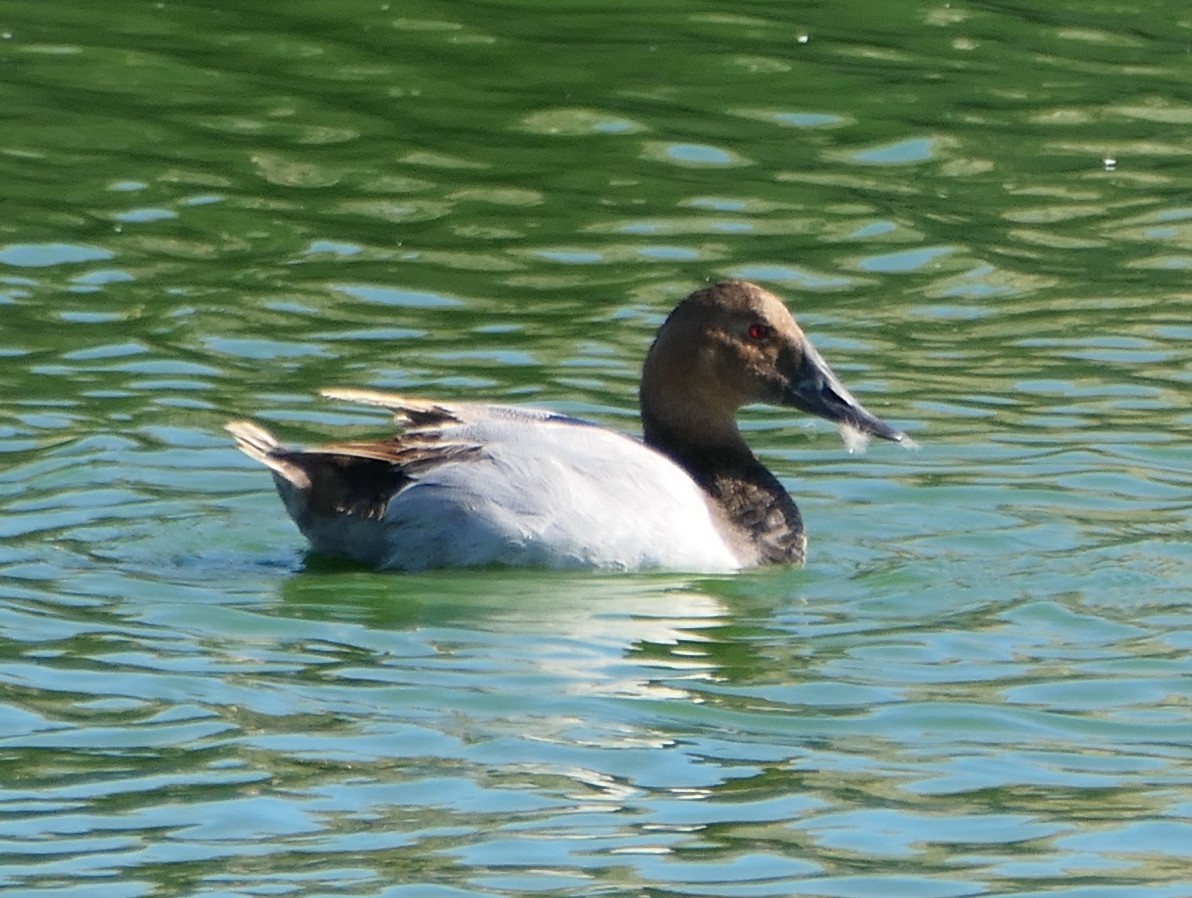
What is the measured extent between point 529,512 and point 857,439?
1673 millimetres

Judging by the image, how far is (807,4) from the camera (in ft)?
57.1

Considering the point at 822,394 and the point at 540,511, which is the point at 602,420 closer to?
the point at 822,394

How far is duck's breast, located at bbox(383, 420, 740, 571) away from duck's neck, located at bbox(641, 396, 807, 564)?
328mm

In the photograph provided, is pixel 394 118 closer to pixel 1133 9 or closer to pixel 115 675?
pixel 1133 9

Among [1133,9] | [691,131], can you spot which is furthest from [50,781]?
[1133,9]

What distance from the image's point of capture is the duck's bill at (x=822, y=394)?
10.0 meters

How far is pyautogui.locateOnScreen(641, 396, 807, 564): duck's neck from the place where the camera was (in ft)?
31.2

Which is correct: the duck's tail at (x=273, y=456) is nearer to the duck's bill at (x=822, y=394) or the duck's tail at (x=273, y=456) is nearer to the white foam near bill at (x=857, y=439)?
the duck's bill at (x=822, y=394)

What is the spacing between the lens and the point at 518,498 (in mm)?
9070

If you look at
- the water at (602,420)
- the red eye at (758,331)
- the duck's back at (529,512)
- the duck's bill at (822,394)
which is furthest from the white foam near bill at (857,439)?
the duck's back at (529,512)

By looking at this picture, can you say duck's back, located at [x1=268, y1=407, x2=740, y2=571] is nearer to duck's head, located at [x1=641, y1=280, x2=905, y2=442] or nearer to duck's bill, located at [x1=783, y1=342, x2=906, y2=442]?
duck's head, located at [x1=641, y1=280, x2=905, y2=442]

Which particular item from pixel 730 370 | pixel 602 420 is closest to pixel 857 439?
pixel 730 370

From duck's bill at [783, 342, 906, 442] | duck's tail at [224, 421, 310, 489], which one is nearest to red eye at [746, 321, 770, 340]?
duck's bill at [783, 342, 906, 442]

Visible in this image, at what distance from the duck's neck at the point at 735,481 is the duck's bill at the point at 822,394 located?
0.28 metres
